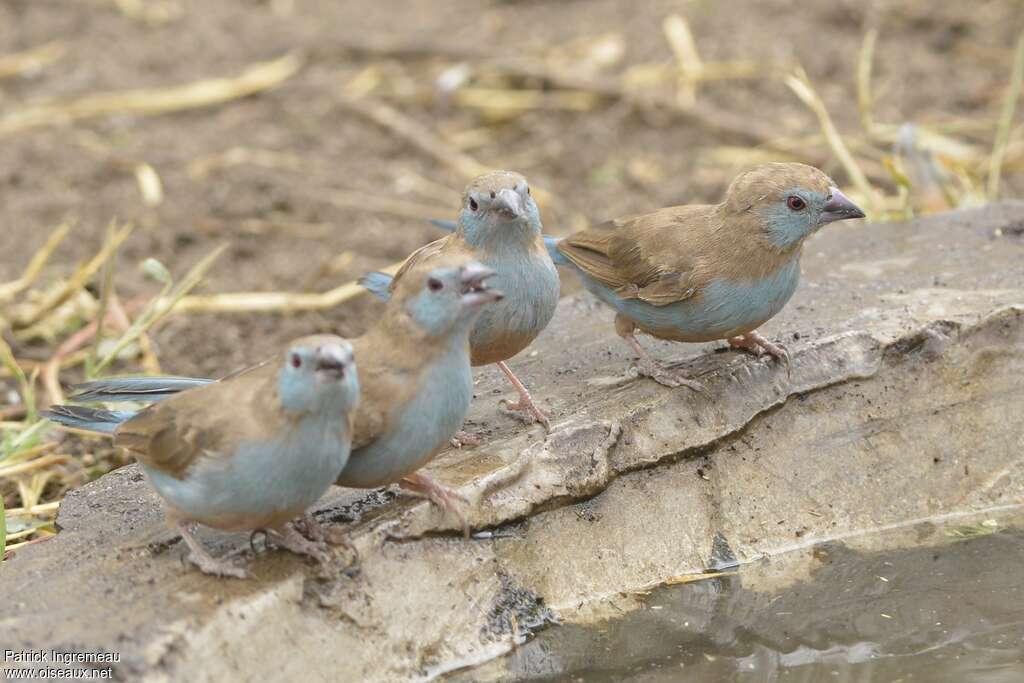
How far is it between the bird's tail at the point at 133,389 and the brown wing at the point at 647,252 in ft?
5.16

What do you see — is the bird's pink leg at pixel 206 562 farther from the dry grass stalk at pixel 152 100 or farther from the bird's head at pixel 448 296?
the dry grass stalk at pixel 152 100

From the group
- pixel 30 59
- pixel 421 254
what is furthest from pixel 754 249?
pixel 30 59

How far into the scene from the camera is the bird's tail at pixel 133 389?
13.6 feet

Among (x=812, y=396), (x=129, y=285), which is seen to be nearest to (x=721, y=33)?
(x=129, y=285)

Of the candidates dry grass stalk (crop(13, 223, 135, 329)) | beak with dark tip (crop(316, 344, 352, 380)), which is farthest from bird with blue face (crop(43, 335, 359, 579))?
dry grass stalk (crop(13, 223, 135, 329))

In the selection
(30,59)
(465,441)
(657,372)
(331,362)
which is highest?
(331,362)

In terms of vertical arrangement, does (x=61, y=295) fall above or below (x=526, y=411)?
below

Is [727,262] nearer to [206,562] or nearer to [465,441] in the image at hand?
[465,441]

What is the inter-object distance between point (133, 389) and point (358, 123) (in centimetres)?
539

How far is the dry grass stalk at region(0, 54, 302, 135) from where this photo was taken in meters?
8.82

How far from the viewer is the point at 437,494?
3.94 meters

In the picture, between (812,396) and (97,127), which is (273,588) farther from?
(97,127)

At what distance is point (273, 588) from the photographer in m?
3.55

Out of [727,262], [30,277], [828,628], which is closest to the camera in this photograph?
[828,628]
